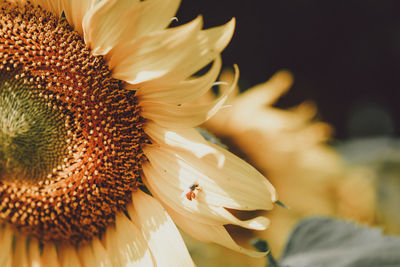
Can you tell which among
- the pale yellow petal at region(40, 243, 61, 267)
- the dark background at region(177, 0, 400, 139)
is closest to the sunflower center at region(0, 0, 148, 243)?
the pale yellow petal at region(40, 243, 61, 267)

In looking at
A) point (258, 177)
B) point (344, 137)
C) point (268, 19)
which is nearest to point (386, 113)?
point (344, 137)

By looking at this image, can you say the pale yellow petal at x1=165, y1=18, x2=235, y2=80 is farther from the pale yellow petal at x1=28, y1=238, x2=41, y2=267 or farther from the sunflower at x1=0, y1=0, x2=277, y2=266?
the pale yellow petal at x1=28, y1=238, x2=41, y2=267

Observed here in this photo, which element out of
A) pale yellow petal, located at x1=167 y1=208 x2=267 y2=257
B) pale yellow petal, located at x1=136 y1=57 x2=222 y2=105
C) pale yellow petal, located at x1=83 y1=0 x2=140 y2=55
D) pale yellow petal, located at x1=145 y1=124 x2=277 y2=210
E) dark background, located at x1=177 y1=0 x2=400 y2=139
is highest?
dark background, located at x1=177 y1=0 x2=400 y2=139

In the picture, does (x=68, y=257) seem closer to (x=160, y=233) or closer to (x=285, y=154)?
(x=160, y=233)

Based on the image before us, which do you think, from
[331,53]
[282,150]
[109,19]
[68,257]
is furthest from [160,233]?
[331,53]

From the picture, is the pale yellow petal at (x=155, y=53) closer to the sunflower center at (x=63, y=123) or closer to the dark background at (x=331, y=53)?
the sunflower center at (x=63, y=123)

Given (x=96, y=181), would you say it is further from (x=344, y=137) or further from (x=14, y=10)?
(x=344, y=137)
